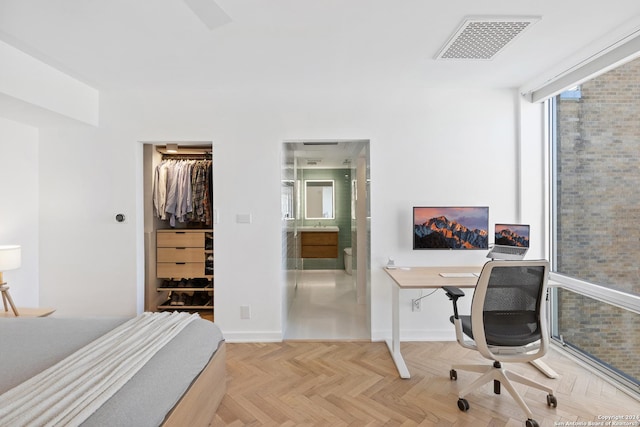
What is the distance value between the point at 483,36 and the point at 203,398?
294 cm

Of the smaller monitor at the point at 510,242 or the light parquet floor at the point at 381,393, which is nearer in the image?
the light parquet floor at the point at 381,393

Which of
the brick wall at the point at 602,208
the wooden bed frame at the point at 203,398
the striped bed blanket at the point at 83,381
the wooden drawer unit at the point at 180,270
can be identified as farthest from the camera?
the wooden drawer unit at the point at 180,270

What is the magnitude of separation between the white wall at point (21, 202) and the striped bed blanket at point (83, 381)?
217 centimetres

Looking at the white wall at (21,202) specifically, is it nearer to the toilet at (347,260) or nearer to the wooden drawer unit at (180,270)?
the wooden drawer unit at (180,270)

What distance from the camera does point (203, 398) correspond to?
1695 millimetres

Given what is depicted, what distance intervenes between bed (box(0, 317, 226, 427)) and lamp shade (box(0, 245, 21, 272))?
2.35ft

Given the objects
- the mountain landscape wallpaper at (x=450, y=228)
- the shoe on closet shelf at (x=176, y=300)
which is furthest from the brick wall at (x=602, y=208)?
the shoe on closet shelf at (x=176, y=300)

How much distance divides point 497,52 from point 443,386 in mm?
2595

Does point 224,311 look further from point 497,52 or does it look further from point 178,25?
point 497,52

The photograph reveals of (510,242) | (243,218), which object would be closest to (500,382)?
(510,242)

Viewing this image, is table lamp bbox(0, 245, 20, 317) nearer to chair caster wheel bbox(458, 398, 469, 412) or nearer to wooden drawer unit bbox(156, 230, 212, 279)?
wooden drawer unit bbox(156, 230, 212, 279)

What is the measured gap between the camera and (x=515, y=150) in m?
3.15

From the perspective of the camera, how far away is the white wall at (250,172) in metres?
3.13

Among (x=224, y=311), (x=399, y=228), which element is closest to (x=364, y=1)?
(x=399, y=228)
